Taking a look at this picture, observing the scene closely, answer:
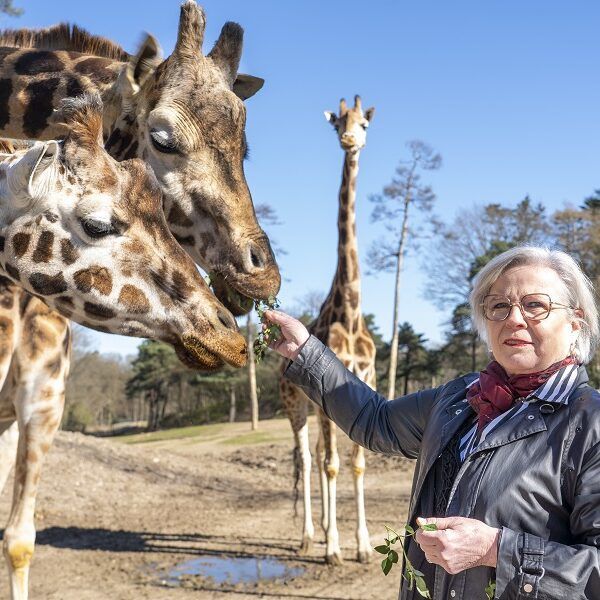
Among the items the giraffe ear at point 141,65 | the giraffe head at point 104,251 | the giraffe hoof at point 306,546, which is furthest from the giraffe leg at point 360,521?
the giraffe head at point 104,251

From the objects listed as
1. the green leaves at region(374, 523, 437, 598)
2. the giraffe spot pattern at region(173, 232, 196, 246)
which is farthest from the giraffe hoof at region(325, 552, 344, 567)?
the green leaves at region(374, 523, 437, 598)

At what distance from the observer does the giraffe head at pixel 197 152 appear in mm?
4184

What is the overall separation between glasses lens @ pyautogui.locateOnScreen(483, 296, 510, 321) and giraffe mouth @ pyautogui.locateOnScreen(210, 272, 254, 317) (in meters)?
1.67

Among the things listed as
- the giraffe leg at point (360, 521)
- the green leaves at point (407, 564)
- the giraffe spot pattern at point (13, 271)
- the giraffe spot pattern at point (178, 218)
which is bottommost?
the giraffe leg at point (360, 521)

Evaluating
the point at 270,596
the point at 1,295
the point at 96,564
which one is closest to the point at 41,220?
the point at 1,295

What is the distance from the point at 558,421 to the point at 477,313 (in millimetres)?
686

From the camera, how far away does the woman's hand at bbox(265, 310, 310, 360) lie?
3307 millimetres

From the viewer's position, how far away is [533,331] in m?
2.62

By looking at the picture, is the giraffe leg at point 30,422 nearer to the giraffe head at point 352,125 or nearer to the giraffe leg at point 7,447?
the giraffe leg at point 7,447

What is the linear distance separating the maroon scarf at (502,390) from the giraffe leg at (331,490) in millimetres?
6012

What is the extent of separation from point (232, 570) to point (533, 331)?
247 inches

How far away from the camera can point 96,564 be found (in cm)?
820

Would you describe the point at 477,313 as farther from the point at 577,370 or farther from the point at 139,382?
the point at 139,382

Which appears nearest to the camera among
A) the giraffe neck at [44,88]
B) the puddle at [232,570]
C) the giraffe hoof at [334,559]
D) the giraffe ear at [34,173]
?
the giraffe ear at [34,173]
